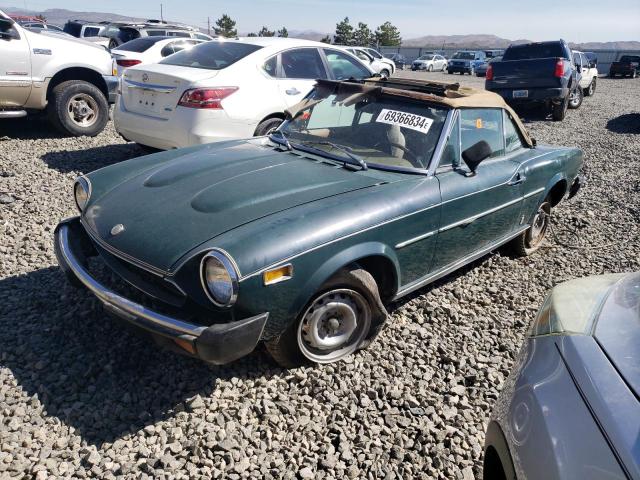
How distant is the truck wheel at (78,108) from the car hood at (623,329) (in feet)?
24.2

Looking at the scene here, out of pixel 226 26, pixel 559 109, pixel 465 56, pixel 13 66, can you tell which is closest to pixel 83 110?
pixel 13 66

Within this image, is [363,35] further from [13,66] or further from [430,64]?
[13,66]

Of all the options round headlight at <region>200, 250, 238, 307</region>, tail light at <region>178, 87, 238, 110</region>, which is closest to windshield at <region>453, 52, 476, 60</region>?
tail light at <region>178, 87, 238, 110</region>

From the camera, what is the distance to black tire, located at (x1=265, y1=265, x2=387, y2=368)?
2.76 meters

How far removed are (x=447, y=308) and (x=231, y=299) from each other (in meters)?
1.91

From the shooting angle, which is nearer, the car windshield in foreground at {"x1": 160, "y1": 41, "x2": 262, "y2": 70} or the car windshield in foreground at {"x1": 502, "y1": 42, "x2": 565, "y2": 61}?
the car windshield in foreground at {"x1": 160, "y1": 41, "x2": 262, "y2": 70}

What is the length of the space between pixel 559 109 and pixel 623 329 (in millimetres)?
11931

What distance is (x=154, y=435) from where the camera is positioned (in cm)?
248

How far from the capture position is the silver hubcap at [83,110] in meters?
7.42

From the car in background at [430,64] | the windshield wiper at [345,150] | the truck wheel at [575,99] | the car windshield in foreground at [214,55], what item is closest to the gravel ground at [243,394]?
the windshield wiper at [345,150]

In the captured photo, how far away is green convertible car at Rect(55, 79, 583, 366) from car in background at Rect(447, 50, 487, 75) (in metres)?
33.5

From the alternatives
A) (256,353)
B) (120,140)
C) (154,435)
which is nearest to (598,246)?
(256,353)

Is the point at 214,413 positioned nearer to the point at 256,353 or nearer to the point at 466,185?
the point at 256,353

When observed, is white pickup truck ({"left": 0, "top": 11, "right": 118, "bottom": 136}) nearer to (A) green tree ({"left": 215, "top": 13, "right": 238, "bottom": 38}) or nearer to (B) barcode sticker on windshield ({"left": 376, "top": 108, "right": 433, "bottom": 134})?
(B) barcode sticker on windshield ({"left": 376, "top": 108, "right": 433, "bottom": 134})
